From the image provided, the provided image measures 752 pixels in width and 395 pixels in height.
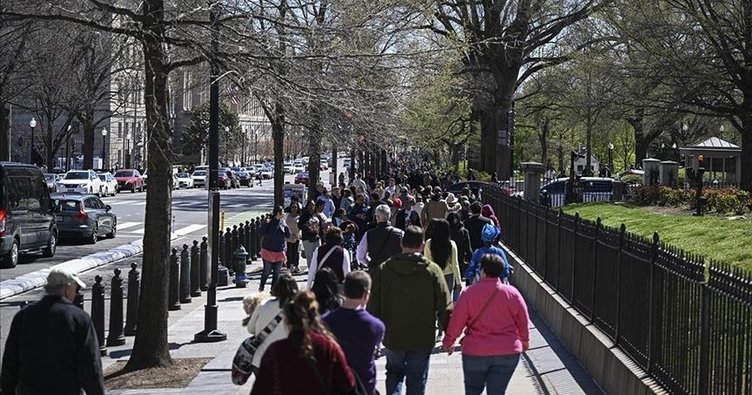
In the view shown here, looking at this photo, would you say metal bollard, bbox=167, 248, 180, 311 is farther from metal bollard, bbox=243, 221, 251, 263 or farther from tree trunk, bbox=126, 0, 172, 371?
metal bollard, bbox=243, 221, 251, 263

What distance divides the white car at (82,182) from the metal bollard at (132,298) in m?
38.1

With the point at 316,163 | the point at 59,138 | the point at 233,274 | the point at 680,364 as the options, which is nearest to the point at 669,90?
the point at 316,163

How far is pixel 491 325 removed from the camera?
884 cm

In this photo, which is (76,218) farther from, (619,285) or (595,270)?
(619,285)

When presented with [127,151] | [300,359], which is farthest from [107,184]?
[300,359]

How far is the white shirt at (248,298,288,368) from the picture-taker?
7.96 metres

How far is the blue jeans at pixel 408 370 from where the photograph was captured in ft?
29.8

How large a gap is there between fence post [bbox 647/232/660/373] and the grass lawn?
8.76m

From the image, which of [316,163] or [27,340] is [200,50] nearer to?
[27,340]

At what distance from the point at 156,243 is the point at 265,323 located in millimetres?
6411

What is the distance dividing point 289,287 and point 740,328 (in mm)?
3005

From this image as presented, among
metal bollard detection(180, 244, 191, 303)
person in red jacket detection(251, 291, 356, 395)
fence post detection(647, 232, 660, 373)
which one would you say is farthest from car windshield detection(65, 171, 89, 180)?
person in red jacket detection(251, 291, 356, 395)

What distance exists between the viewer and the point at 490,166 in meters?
53.9

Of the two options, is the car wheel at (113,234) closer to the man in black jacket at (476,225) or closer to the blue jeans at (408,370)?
the man in black jacket at (476,225)
